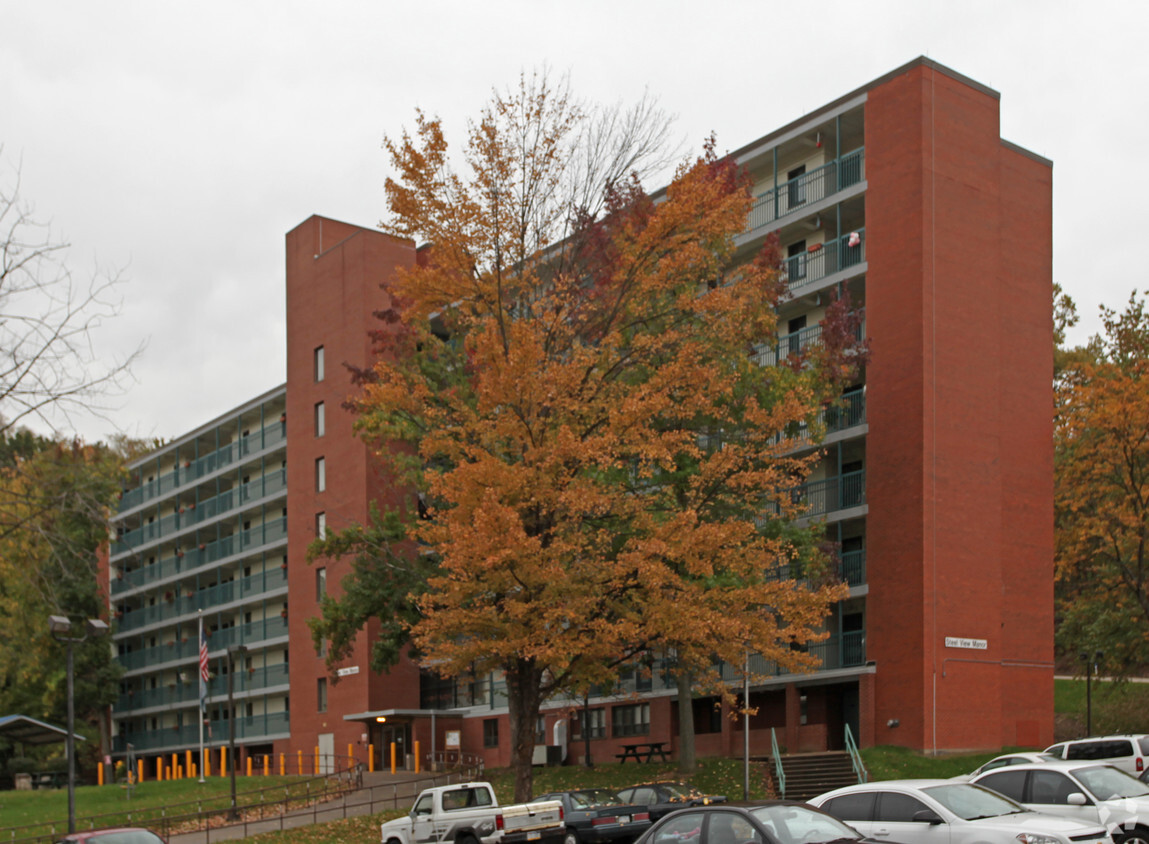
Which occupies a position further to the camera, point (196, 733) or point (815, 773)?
point (196, 733)

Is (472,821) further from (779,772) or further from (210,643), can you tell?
(210,643)

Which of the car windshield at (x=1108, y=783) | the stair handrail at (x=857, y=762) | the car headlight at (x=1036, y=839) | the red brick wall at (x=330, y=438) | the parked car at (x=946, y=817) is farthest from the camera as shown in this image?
the red brick wall at (x=330, y=438)

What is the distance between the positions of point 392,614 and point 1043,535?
21654mm

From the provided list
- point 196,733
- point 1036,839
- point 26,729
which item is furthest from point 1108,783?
point 196,733

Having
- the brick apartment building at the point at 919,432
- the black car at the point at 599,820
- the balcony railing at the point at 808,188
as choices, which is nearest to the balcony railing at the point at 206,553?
the brick apartment building at the point at 919,432

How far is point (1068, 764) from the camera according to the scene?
63.7 feet

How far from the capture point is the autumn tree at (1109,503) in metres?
41.7

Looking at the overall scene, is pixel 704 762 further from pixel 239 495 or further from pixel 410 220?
pixel 239 495

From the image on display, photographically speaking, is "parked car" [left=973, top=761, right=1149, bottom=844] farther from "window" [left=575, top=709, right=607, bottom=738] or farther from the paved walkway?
"window" [left=575, top=709, right=607, bottom=738]

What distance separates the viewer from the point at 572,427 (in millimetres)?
26594

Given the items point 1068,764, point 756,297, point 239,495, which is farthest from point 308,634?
point 1068,764

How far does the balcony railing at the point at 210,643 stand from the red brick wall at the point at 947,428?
121ft

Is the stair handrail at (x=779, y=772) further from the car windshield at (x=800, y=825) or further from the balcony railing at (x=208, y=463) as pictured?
the balcony railing at (x=208, y=463)

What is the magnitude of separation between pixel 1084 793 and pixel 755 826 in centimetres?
A: 761
